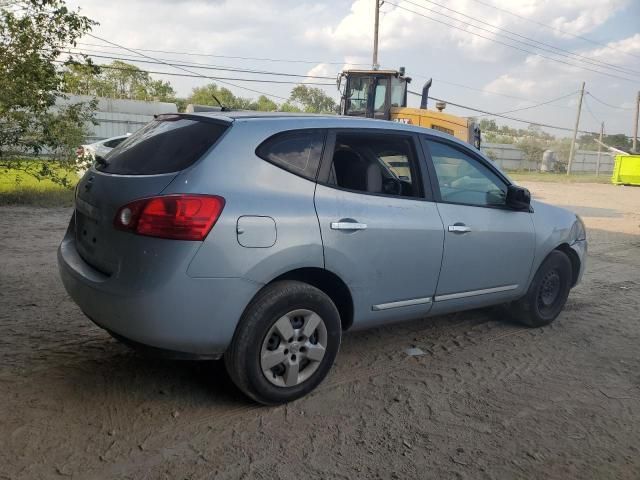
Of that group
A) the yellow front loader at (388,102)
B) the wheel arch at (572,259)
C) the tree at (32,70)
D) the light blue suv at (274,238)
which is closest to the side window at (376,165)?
the light blue suv at (274,238)

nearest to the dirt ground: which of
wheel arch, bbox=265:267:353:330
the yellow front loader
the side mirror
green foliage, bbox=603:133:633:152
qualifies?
wheel arch, bbox=265:267:353:330

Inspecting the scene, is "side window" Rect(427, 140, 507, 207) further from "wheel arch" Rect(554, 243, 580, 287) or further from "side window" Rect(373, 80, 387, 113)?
"side window" Rect(373, 80, 387, 113)

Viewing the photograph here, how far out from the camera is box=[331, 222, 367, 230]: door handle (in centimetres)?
337

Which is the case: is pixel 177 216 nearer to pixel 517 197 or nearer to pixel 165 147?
pixel 165 147

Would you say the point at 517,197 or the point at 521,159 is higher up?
the point at 521,159

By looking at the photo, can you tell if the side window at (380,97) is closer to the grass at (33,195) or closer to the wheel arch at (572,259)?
the grass at (33,195)

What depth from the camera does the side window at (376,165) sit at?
3.63 metres

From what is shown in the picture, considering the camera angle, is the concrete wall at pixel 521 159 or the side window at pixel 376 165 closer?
the side window at pixel 376 165

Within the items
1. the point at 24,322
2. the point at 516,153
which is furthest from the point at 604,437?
the point at 516,153

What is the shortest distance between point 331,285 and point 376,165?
0.91 m

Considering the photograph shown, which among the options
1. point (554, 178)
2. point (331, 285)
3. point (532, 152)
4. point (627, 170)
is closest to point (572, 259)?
point (331, 285)

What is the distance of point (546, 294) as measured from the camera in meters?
5.07

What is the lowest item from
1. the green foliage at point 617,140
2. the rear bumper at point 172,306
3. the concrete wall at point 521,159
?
the rear bumper at point 172,306

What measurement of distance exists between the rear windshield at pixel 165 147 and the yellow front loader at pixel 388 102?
10.7 metres
